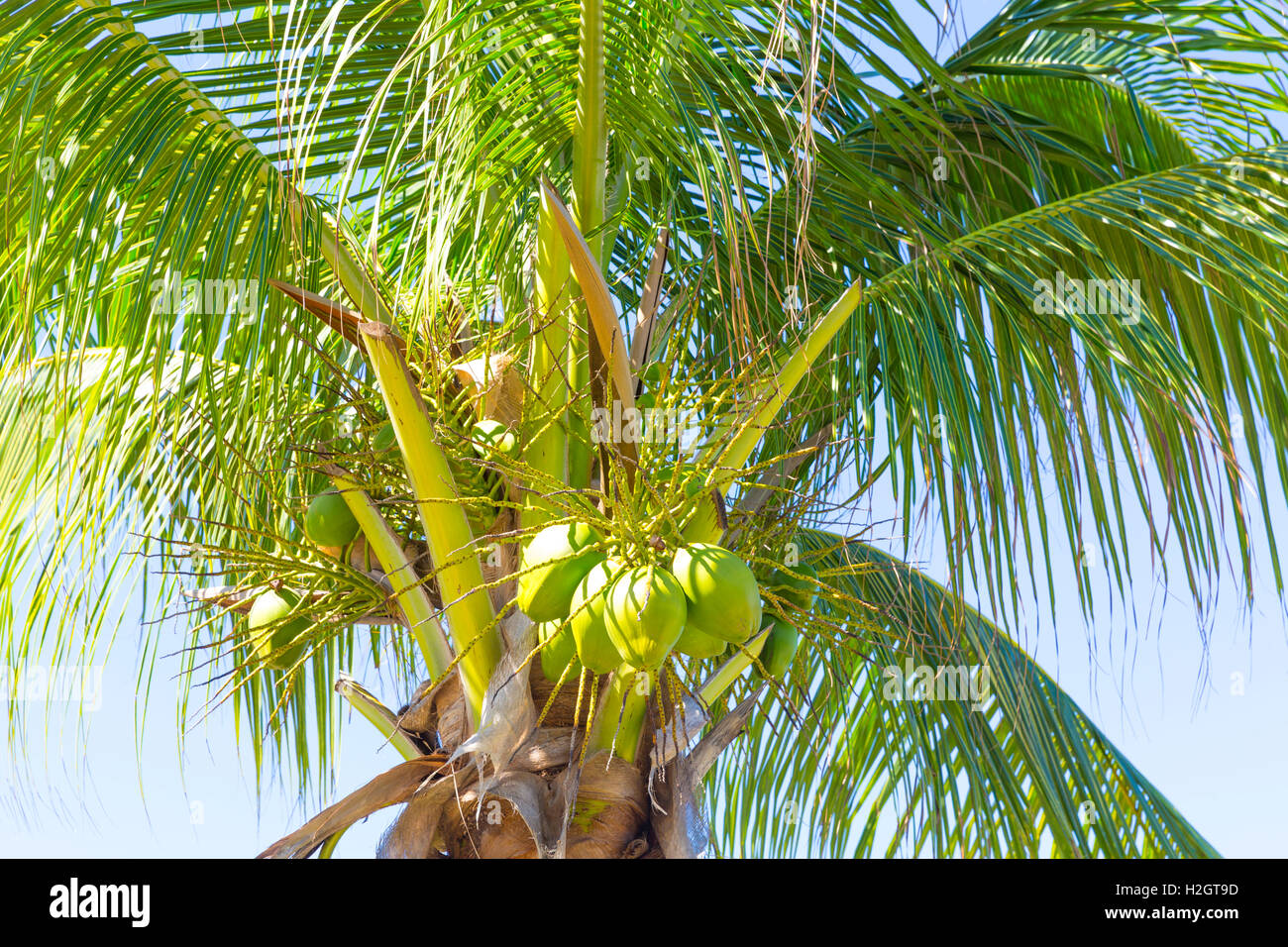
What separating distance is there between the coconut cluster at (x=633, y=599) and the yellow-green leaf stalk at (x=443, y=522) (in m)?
0.28

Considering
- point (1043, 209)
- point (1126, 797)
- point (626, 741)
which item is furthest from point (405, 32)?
point (1126, 797)

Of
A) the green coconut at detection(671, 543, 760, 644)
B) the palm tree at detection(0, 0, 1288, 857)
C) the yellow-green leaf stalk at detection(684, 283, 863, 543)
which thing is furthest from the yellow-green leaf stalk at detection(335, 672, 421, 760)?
the green coconut at detection(671, 543, 760, 644)

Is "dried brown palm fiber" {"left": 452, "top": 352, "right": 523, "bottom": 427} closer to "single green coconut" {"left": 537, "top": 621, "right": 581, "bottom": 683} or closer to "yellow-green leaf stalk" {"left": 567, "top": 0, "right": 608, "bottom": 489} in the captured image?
"yellow-green leaf stalk" {"left": 567, "top": 0, "right": 608, "bottom": 489}

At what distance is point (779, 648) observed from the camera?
2.10 m

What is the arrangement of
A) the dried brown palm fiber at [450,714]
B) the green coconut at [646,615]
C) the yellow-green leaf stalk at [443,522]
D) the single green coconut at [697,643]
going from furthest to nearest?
the dried brown palm fiber at [450,714], the yellow-green leaf stalk at [443,522], the single green coconut at [697,643], the green coconut at [646,615]

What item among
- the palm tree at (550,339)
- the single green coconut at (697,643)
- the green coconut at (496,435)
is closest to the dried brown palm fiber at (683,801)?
the palm tree at (550,339)

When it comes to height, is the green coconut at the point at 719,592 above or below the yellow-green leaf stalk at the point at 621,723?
above

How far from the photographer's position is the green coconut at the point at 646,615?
1.39 metres

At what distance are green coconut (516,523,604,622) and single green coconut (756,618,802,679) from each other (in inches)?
23.7

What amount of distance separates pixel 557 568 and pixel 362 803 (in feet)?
2.38

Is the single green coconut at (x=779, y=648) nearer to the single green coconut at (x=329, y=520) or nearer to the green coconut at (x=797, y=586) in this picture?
the green coconut at (x=797, y=586)

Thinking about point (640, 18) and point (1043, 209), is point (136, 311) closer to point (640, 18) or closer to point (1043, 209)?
point (640, 18)

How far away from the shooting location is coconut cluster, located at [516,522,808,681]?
1.41 meters

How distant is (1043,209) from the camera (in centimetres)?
235
